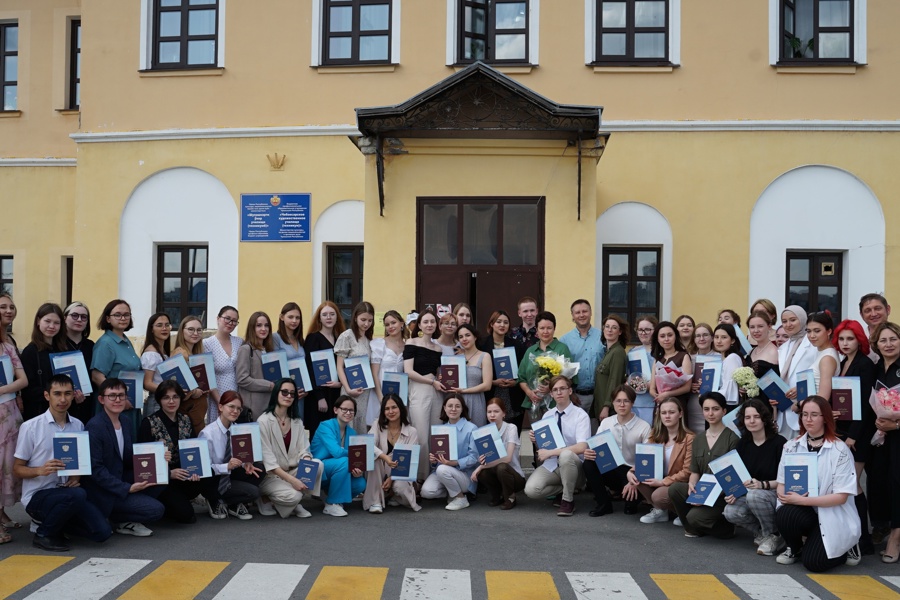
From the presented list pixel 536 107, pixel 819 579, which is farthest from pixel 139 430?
pixel 536 107

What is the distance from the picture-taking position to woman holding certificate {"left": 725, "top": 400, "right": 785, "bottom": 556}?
24.7ft

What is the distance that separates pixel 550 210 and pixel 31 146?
10.6m

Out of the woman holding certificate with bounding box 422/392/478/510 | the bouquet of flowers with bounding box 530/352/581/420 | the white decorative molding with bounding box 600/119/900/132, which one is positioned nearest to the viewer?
the woman holding certificate with bounding box 422/392/478/510

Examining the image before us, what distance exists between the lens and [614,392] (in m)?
9.47

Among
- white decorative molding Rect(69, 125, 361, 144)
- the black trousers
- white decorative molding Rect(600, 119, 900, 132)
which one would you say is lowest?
the black trousers

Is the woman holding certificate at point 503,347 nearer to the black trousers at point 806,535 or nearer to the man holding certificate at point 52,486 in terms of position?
the black trousers at point 806,535

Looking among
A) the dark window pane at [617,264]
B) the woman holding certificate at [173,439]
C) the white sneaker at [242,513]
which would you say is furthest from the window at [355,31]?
the white sneaker at [242,513]

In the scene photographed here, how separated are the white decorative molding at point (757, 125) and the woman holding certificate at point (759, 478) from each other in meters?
8.08

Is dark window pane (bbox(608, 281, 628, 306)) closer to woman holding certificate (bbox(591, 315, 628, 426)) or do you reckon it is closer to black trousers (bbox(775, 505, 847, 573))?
woman holding certificate (bbox(591, 315, 628, 426))

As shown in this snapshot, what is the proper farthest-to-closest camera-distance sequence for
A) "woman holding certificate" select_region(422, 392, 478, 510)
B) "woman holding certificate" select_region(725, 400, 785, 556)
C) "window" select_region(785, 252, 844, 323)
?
1. "window" select_region(785, 252, 844, 323)
2. "woman holding certificate" select_region(422, 392, 478, 510)
3. "woman holding certificate" select_region(725, 400, 785, 556)

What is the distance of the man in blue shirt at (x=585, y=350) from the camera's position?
9984 mm

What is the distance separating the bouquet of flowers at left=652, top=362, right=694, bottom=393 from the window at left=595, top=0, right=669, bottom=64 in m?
7.69

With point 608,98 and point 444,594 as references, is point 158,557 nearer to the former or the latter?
point 444,594

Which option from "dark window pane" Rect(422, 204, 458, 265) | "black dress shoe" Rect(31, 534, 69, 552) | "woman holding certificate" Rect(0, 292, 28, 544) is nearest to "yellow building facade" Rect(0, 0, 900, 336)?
"dark window pane" Rect(422, 204, 458, 265)
